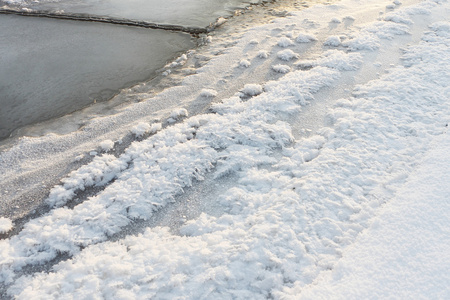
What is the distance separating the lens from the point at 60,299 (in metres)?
2.29

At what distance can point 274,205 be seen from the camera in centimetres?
295

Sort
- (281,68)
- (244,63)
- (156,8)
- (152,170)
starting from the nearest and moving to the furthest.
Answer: (152,170) → (281,68) → (244,63) → (156,8)

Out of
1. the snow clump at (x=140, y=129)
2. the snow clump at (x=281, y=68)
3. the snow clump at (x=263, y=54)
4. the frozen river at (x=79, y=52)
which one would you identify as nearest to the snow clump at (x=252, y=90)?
the snow clump at (x=281, y=68)

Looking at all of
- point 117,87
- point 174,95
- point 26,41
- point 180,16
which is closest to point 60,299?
point 174,95

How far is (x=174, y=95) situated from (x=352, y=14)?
5.38 meters

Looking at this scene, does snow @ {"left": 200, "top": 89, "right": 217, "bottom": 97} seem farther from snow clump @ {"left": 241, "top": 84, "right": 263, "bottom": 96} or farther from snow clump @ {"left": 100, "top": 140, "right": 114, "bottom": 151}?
snow clump @ {"left": 100, "top": 140, "right": 114, "bottom": 151}

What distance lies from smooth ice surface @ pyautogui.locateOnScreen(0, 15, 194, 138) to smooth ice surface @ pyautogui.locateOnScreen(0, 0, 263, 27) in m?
0.72

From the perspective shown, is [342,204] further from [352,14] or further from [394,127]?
[352,14]

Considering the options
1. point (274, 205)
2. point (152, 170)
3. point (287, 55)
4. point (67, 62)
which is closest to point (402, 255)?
point (274, 205)

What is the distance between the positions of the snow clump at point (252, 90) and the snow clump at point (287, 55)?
4.22 feet

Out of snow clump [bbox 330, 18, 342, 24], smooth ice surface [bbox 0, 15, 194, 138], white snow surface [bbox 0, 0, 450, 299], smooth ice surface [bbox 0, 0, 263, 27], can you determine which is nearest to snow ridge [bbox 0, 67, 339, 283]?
white snow surface [bbox 0, 0, 450, 299]

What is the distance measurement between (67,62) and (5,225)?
12.3 ft

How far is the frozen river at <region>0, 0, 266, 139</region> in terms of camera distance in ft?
15.5

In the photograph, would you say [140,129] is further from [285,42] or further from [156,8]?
[156,8]
